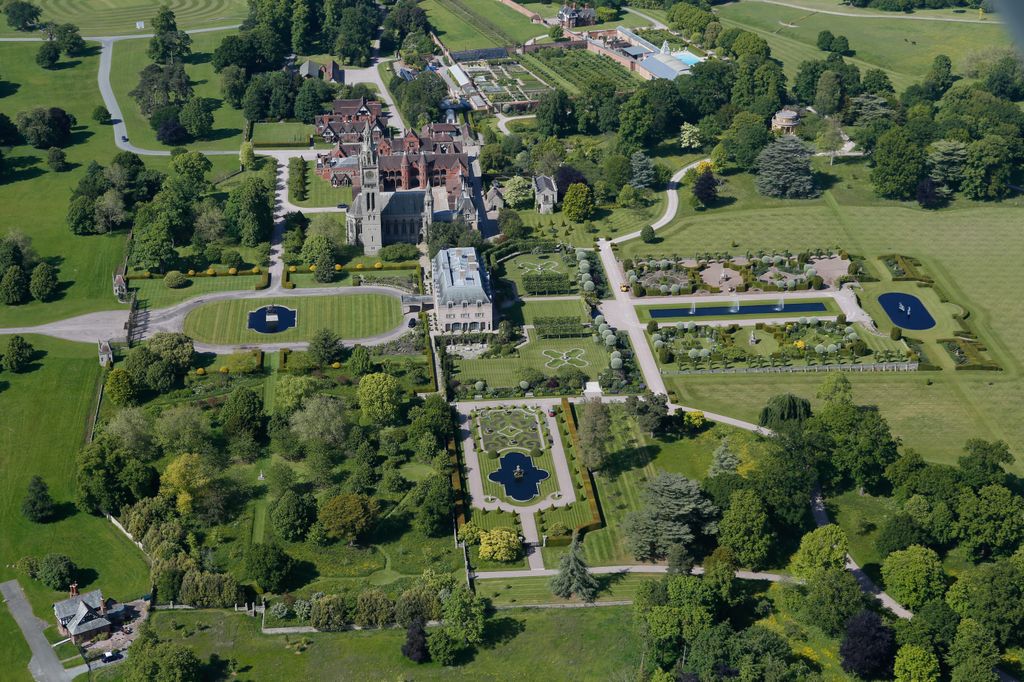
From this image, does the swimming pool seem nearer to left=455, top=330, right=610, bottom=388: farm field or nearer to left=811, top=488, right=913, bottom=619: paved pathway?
left=455, top=330, right=610, bottom=388: farm field

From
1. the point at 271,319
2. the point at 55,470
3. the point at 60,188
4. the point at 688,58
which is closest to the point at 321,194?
the point at 271,319

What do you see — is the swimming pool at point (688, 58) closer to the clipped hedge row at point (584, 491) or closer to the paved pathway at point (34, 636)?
the clipped hedge row at point (584, 491)

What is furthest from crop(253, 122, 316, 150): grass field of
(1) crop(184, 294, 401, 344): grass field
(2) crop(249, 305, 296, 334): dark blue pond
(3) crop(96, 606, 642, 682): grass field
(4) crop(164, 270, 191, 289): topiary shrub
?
(3) crop(96, 606, 642, 682): grass field

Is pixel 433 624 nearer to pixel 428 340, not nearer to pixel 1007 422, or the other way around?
pixel 428 340

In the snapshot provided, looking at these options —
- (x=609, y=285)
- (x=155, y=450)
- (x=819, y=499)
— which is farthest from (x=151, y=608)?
(x=609, y=285)

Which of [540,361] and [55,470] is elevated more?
[540,361]

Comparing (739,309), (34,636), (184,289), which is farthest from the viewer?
(184,289)

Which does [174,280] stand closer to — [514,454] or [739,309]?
[514,454]
